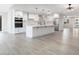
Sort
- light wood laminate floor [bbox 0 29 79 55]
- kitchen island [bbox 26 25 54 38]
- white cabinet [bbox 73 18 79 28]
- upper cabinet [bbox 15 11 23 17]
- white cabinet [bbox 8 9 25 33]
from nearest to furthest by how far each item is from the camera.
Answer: light wood laminate floor [bbox 0 29 79 55], kitchen island [bbox 26 25 54 38], white cabinet [bbox 8 9 25 33], upper cabinet [bbox 15 11 23 17], white cabinet [bbox 73 18 79 28]

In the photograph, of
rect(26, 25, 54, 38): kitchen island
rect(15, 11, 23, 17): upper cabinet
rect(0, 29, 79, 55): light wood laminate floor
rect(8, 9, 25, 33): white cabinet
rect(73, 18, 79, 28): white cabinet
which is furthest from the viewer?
rect(73, 18, 79, 28): white cabinet

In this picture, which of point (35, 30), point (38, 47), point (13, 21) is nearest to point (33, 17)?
point (13, 21)

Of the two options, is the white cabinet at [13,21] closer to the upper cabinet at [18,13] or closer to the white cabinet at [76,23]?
the upper cabinet at [18,13]

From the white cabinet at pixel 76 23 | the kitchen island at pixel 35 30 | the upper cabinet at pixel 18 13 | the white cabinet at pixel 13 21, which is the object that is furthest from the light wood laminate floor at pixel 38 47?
the white cabinet at pixel 76 23

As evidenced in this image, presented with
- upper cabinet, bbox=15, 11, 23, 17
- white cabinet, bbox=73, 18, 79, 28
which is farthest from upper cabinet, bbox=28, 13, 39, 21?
white cabinet, bbox=73, 18, 79, 28

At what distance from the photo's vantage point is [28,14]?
11.4 m

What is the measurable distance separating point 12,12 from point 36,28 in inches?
123

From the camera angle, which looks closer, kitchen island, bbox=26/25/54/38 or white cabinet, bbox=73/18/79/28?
kitchen island, bbox=26/25/54/38

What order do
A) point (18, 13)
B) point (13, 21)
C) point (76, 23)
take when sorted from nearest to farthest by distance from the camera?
point (13, 21) → point (18, 13) → point (76, 23)

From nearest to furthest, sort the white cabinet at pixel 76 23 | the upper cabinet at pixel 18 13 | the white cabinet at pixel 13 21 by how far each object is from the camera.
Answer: the white cabinet at pixel 13 21
the upper cabinet at pixel 18 13
the white cabinet at pixel 76 23

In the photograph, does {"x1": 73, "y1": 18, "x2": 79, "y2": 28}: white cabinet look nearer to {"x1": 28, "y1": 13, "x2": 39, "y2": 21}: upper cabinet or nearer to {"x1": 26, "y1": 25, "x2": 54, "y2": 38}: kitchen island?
{"x1": 28, "y1": 13, "x2": 39, "y2": 21}: upper cabinet

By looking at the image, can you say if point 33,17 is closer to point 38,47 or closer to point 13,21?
point 13,21
